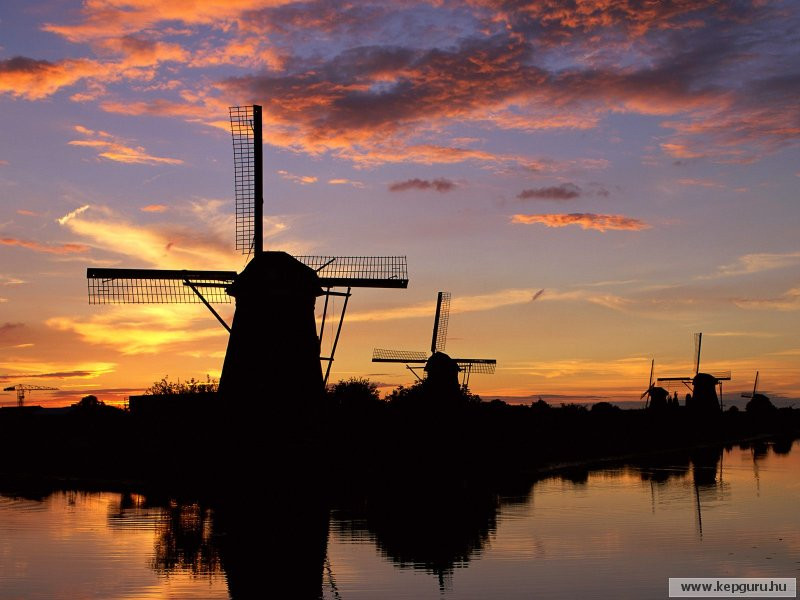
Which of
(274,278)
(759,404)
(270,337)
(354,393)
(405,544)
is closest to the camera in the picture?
(405,544)

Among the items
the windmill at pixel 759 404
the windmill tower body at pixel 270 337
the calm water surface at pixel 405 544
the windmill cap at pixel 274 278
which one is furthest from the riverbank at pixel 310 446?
the windmill at pixel 759 404

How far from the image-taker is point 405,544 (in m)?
25.2

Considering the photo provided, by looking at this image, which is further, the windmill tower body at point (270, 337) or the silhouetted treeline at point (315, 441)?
the silhouetted treeline at point (315, 441)

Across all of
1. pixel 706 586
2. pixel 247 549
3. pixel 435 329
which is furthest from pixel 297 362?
pixel 435 329

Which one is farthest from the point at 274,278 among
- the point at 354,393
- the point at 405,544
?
the point at 354,393

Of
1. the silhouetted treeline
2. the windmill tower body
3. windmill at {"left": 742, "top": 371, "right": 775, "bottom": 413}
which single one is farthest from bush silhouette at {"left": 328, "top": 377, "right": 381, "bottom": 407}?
windmill at {"left": 742, "top": 371, "right": 775, "bottom": 413}

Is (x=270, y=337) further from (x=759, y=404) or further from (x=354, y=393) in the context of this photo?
(x=759, y=404)

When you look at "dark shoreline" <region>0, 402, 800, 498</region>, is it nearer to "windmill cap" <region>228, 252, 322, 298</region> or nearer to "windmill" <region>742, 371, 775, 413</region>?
"windmill cap" <region>228, 252, 322, 298</region>

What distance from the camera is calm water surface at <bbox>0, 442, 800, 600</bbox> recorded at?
20.3 m

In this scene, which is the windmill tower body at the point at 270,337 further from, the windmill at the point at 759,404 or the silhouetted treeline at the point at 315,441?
the windmill at the point at 759,404

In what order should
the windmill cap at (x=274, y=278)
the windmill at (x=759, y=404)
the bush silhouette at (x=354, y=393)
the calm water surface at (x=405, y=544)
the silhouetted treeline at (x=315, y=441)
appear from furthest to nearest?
the windmill at (x=759, y=404) < the bush silhouette at (x=354, y=393) < the silhouetted treeline at (x=315, y=441) < the windmill cap at (x=274, y=278) < the calm water surface at (x=405, y=544)

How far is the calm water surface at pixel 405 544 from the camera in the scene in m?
20.3

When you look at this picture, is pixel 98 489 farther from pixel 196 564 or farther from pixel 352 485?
pixel 196 564

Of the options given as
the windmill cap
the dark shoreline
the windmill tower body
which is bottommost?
the dark shoreline
